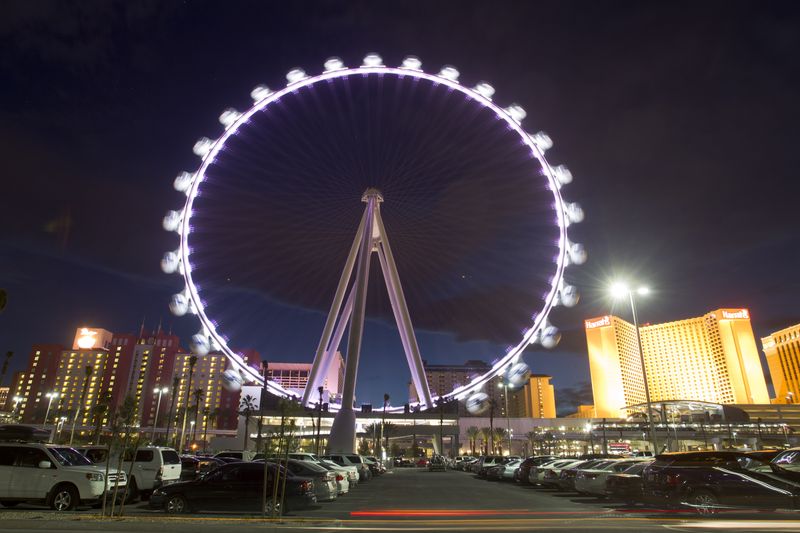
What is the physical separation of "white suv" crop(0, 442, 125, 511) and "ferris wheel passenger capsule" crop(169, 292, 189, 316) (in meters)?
21.0

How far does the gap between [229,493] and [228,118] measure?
26567mm

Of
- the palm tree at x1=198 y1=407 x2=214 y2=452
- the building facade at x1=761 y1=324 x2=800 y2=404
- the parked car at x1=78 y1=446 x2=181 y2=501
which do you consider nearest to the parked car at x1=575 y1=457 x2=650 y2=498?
the parked car at x1=78 y1=446 x2=181 y2=501

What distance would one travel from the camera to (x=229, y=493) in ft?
47.9

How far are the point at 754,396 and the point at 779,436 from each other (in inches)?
2701

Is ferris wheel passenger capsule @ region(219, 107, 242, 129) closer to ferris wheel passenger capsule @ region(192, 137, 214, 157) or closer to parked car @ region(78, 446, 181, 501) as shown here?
ferris wheel passenger capsule @ region(192, 137, 214, 157)

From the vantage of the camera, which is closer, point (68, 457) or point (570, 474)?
point (68, 457)

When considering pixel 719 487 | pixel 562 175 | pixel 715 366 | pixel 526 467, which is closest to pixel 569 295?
pixel 562 175

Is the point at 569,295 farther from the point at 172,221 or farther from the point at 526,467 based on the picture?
the point at 172,221

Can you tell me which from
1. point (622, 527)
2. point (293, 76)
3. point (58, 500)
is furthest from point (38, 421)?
point (622, 527)

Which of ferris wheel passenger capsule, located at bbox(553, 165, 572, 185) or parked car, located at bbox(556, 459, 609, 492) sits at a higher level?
ferris wheel passenger capsule, located at bbox(553, 165, 572, 185)

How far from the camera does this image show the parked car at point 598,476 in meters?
19.0

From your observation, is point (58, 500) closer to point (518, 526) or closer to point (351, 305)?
point (518, 526)

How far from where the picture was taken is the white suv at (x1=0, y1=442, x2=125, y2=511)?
1427cm

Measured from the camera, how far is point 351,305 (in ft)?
148
